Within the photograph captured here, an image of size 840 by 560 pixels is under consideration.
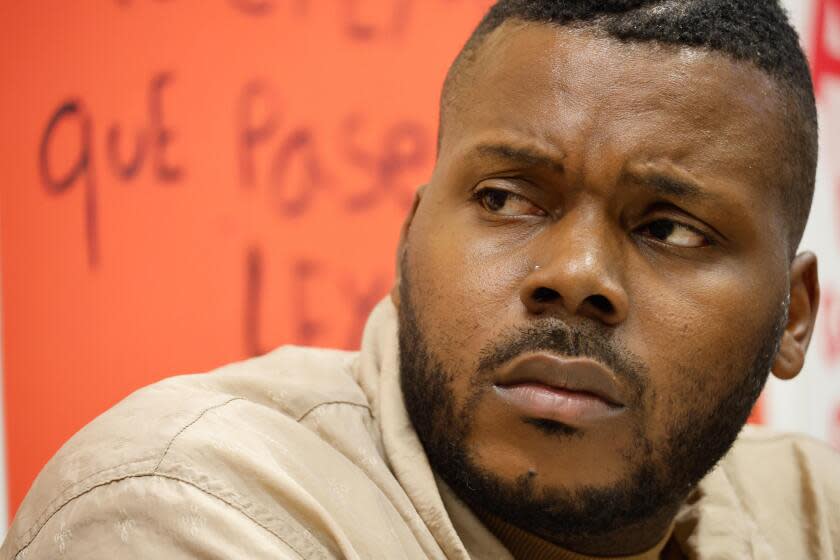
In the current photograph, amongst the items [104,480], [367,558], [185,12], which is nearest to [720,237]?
[367,558]

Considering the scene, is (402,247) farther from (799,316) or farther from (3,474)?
(3,474)

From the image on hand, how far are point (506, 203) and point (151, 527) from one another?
52 cm

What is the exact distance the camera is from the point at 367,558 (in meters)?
0.91

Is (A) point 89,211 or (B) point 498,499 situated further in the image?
(A) point 89,211

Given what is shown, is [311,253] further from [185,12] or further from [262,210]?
[185,12]

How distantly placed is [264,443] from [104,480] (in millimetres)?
154

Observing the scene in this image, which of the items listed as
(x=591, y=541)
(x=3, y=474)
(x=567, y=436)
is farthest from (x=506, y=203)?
(x=3, y=474)

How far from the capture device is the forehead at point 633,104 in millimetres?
1048

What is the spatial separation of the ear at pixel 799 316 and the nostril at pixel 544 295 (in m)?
0.46

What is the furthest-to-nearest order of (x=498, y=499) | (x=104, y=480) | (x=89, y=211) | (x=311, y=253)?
(x=311, y=253) < (x=89, y=211) < (x=498, y=499) < (x=104, y=480)

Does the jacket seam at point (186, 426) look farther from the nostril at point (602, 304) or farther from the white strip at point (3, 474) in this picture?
the white strip at point (3, 474)

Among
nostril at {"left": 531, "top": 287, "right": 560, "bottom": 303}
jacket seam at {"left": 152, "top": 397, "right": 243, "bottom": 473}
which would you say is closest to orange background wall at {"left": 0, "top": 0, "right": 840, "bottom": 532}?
jacket seam at {"left": 152, "top": 397, "right": 243, "bottom": 473}

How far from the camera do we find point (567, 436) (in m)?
0.97

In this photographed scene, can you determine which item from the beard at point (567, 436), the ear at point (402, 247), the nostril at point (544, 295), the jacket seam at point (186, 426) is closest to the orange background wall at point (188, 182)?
the ear at point (402, 247)
